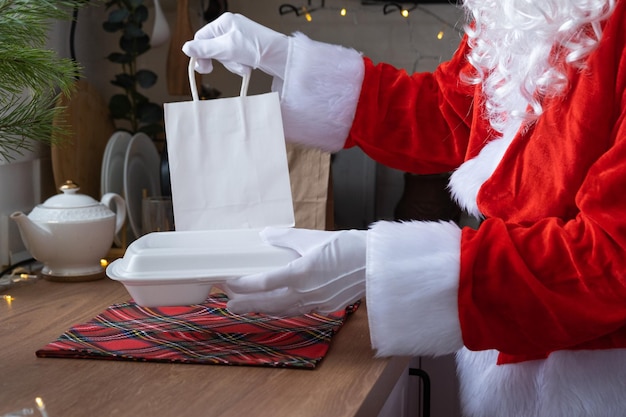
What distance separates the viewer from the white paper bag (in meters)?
1.02

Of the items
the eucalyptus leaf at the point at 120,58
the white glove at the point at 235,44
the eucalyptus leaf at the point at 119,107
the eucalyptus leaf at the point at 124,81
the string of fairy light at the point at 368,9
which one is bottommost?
the eucalyptus leaf at the point at 119,107

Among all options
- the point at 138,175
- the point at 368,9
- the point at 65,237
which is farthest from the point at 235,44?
the point at 368,9

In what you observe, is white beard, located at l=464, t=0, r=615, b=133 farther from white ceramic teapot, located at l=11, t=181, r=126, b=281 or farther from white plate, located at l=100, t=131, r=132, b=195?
white plate, located at l=100, t=131, r=132, b=195

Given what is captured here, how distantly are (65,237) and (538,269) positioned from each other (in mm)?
812

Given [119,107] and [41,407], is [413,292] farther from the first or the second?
[119,107]

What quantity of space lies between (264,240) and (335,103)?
29 centimetres

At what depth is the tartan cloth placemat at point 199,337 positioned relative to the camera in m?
0.90

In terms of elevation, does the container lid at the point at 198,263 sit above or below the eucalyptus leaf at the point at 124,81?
below

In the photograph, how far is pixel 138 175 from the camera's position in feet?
6.05

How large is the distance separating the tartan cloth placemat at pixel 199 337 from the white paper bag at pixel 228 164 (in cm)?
12

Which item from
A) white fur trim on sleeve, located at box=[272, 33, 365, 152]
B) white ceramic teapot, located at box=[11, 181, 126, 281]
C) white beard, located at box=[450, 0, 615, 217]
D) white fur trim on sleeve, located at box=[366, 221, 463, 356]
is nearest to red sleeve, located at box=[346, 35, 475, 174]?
white fur trim on sleeve, located at box=[272, 33, 365, 152]

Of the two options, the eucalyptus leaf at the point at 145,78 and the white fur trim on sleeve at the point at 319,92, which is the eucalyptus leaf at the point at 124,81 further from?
the white fur trim on sleeve at the point at 319,92

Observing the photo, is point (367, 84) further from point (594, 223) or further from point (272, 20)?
point (272, 20)

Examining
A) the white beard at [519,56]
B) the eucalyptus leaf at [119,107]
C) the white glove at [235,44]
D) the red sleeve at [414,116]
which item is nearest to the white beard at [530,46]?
the white beard at [519,56]
